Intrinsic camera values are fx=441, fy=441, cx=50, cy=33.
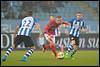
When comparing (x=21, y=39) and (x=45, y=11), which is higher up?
(x=21, y=39)

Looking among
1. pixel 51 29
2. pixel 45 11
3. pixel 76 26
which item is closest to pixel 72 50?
pixel 76 26

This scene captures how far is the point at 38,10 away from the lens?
2442 centimetres

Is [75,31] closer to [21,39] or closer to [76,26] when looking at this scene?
[76,26]

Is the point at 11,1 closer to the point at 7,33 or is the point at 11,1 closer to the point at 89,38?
the point at 7,33

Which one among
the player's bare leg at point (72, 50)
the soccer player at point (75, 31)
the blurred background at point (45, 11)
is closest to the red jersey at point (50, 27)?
the soccer player at point (75, 31)

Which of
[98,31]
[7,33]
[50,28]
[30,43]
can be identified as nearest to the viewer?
[30,43]

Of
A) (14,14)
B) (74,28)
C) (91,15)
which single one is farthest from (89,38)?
(74,28)

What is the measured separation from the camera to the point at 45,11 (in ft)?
80.0

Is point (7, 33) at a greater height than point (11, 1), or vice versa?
point (11, 1)

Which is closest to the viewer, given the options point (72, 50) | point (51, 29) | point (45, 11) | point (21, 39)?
point (21, 39)

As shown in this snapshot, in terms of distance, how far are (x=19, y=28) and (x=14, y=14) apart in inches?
450

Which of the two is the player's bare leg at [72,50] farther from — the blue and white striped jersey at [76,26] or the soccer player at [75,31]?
the blue and white striped jersey at [76,26]

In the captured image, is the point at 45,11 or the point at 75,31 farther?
the point at 45,11

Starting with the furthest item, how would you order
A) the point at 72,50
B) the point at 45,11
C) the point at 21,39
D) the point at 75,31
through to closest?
the point at 45,11, the point at 75,31, the point at 72,50, the point at 21,39
